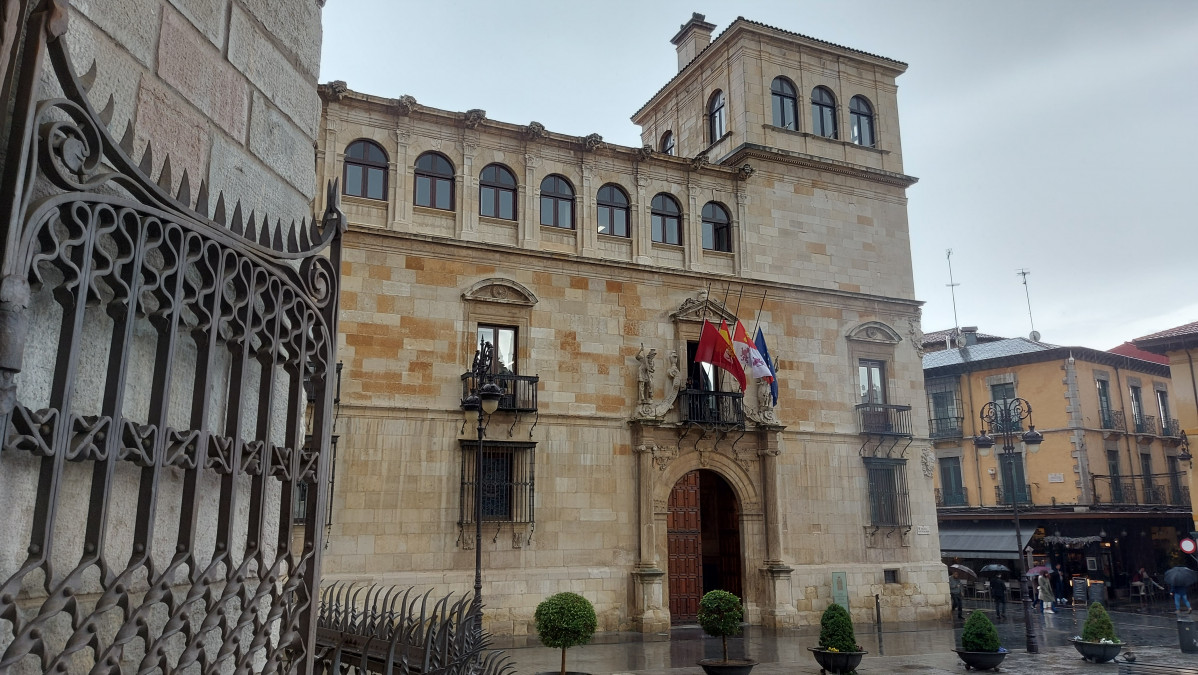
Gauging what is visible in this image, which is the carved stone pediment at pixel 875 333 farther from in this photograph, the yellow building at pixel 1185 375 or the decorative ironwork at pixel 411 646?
the decorative ironwork at pixel 411 646

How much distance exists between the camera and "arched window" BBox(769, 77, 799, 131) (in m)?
22.7

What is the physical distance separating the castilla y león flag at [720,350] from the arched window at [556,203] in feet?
13.8

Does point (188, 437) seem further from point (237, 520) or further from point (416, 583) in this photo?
point (416, 583)

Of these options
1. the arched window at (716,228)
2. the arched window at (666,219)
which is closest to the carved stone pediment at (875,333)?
the arched window at (716,228)

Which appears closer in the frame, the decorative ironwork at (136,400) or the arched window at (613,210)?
the decorative ironwork at (136,400)

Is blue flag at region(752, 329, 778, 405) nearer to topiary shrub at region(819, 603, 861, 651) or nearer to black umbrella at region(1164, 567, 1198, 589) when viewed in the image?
topiary shrub at region(819, 603, 861, 651)

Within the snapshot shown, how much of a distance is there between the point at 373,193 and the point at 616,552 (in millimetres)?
9539

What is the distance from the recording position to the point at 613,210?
20.6m

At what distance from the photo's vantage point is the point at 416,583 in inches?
652

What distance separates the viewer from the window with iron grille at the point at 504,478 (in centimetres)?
1758

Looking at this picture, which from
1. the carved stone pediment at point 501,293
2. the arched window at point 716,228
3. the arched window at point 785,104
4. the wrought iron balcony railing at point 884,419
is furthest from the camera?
the arched window at point 785,104

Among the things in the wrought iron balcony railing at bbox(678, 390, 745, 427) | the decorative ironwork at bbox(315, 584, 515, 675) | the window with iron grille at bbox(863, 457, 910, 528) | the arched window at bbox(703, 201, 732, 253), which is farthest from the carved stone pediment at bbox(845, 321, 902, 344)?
the decorative ironwork at bbox(315, 584, 515, 675)

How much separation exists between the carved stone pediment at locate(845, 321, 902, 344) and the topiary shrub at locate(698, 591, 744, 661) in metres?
11.1

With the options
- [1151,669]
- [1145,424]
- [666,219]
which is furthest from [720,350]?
[1145,424]
